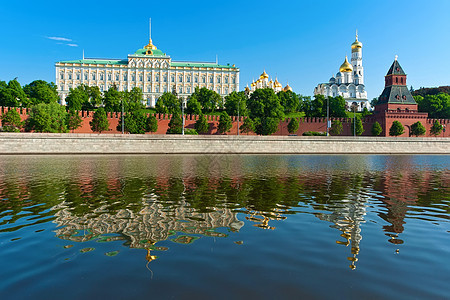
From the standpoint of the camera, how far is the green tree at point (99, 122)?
5543 centimetres

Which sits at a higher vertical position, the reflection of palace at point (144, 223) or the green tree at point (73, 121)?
the green tree at point (73, 121)

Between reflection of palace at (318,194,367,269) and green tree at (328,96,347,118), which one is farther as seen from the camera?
green tree at (328,96,347,118)

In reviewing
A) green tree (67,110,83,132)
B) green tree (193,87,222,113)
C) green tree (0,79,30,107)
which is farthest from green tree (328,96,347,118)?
green tree (0,79,30,107)

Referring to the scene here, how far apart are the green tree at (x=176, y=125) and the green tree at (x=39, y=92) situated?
105 feet

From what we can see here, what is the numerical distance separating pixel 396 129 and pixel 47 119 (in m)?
58.4

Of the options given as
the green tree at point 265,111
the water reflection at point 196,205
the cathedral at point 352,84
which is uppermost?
the cathedral at point 352,84

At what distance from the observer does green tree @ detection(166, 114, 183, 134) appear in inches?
2228

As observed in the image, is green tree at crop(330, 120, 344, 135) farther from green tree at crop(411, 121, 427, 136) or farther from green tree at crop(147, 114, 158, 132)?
green tree at crop(147, 114, 158, 132)

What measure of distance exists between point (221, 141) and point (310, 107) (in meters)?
45.7

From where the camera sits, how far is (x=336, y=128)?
62625mm

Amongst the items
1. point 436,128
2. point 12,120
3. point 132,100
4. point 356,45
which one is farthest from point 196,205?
point 356,45

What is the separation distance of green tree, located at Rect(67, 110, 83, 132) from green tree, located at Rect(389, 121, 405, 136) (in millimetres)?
54152

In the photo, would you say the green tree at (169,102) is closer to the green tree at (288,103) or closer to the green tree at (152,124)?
the green tree at (152,124)

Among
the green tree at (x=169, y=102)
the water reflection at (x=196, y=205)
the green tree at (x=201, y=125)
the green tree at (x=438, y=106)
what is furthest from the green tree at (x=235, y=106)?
the water reflection at (x=196, y=205)
